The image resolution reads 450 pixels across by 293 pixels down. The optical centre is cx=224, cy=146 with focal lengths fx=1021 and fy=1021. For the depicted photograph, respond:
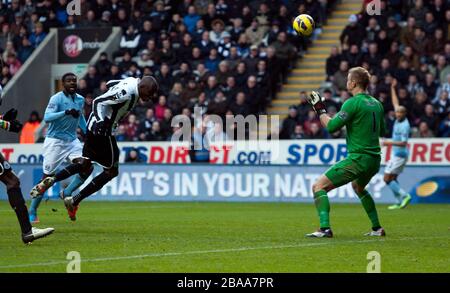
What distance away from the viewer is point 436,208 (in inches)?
878

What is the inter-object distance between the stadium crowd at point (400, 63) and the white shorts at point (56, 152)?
410 inches

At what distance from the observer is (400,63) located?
27781mm

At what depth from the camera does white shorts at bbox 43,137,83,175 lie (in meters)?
17.9

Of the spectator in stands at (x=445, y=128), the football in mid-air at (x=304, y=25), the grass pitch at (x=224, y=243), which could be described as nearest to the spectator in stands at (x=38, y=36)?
the spectator in stands at (x=445, y=128)

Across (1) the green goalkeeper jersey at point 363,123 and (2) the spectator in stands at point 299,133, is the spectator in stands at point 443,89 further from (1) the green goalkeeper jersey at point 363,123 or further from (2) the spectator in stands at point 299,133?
(1) the green goalkeeper jersey at point 363,123

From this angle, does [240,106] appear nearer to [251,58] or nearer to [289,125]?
[289,125]

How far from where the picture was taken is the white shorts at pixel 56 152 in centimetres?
1789

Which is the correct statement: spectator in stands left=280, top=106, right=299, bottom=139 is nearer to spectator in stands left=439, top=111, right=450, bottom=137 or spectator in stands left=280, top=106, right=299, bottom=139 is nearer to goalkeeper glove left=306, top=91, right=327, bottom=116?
spectator in stands left=439, top=111, right=450, bottom=137

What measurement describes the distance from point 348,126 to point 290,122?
14.2 meters

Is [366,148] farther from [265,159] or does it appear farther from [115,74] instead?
[115,74]

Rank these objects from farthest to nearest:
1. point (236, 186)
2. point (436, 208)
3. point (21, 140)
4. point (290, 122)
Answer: point (21, 140) → point (290, 122) → point (236, 186) → point (436, 208)

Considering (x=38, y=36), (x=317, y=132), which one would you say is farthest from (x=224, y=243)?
(x=38, y=36)

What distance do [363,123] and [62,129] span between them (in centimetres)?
639
